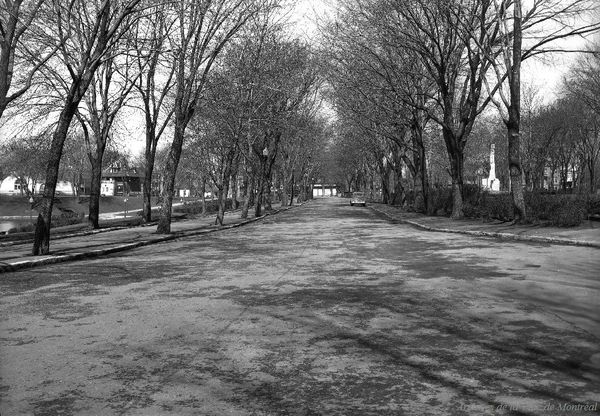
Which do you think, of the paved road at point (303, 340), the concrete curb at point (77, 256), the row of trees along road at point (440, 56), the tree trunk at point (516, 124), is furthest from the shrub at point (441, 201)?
the paved road at point (303, 340)

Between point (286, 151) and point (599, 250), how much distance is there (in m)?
46.2

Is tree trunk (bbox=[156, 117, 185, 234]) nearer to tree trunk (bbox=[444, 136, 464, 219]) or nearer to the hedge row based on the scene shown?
tree trunk (bbox=[444, 136, 464, 219])

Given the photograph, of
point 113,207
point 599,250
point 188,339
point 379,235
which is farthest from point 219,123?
point 113,207

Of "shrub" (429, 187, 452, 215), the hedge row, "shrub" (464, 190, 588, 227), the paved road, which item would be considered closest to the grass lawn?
"shrub" (429, 187, 452, 215)

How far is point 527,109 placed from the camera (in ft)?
179

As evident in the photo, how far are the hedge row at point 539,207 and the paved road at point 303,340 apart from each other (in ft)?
33.2

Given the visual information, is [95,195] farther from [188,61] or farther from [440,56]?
[440,56]

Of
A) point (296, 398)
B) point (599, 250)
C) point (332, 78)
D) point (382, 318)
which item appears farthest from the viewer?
point (332, 78)

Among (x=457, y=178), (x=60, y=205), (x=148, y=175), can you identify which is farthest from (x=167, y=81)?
(x=60, y=205)

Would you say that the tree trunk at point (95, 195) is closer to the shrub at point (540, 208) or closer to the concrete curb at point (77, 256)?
the concrete curb at point (77, 256)

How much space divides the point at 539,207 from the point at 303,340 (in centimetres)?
2007

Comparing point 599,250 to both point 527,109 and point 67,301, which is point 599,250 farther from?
point 527,109

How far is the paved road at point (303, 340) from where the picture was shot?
14.4ft

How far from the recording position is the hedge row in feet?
68.5
